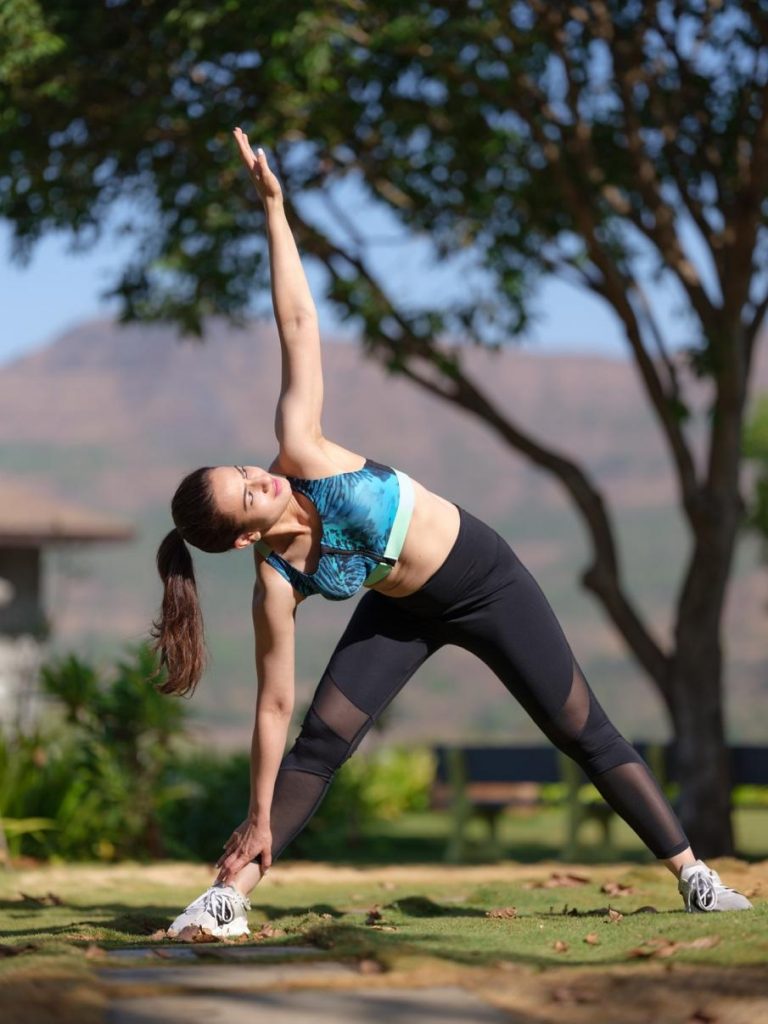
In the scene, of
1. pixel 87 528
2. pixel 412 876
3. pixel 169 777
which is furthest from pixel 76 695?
pixel 87 528

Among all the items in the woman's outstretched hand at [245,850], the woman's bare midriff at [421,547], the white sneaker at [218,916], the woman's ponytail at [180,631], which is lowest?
the white sneaker at [218,916]

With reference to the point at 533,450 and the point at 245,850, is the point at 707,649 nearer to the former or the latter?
the point at 533,450

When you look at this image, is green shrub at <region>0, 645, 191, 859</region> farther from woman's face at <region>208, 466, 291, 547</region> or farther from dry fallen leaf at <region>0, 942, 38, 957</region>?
dry fallen leaf at <region>0, 942, 38, 957</region>

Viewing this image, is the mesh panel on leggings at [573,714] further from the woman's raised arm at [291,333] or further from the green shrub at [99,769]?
the green shrub at [99,769]

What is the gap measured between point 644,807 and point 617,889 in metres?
1.52

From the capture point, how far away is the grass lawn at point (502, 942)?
12.1 ft

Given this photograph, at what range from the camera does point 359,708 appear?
17.5 ft

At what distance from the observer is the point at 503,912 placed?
600 cm

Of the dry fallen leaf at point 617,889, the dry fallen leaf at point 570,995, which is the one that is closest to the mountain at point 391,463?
the dry fallen leaf at point 617,889

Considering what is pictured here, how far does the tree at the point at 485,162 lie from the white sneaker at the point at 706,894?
23.4 feet

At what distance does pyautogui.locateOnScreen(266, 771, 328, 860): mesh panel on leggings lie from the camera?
5262 millimetres

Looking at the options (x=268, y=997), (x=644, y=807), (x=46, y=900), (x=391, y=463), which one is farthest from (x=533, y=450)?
(x=391, y=463)

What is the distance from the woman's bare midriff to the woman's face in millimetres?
405

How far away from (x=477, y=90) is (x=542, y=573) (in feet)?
382
